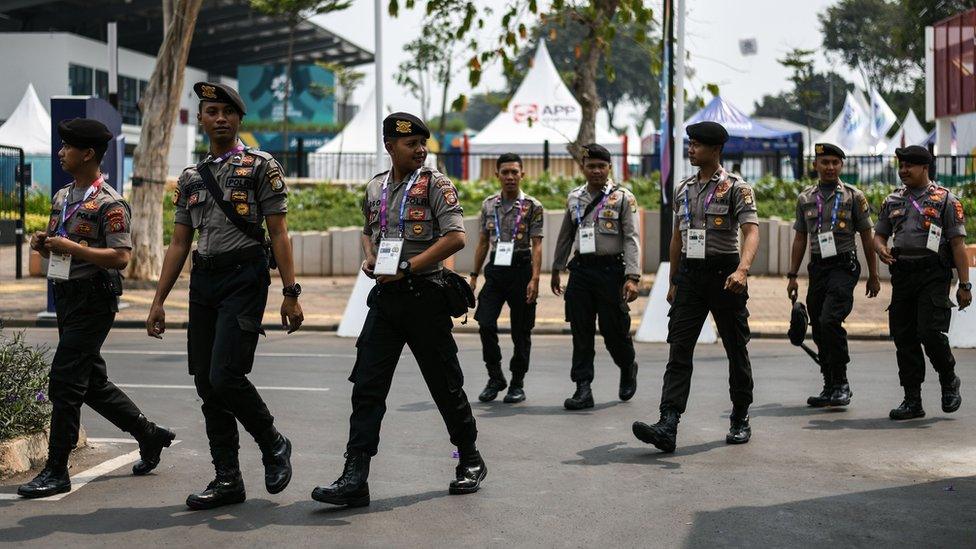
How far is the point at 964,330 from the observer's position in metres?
14.1

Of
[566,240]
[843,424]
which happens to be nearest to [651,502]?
[843,424]

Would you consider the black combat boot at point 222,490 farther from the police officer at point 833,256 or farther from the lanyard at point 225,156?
the police officer at point 833,256

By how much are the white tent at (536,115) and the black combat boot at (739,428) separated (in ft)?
96.6

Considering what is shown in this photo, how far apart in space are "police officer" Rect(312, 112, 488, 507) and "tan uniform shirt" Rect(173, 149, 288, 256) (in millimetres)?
481

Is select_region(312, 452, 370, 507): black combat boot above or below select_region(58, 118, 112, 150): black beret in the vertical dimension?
below

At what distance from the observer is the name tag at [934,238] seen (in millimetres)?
9242

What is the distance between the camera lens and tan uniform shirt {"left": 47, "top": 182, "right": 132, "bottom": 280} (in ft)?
21.8

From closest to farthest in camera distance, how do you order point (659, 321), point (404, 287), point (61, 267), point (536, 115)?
1. point (404, 287)
2. point (61, 267)
3. point (659, 321)
4. point (536, 115)

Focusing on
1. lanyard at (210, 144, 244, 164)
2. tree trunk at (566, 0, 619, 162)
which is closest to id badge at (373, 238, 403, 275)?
lanyard at (210, 144, 244, 164)

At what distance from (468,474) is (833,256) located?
4066 millimetres

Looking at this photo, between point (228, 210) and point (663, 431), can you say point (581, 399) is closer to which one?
point (663, 431)

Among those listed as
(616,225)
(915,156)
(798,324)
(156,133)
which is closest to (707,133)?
(616,225)

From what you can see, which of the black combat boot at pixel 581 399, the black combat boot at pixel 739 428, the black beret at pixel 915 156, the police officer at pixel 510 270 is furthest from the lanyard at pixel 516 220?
the black beret at pixel 915 156

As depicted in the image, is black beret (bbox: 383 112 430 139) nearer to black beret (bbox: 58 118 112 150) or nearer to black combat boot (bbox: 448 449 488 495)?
black beret (bbox: 58 118 112 150)
